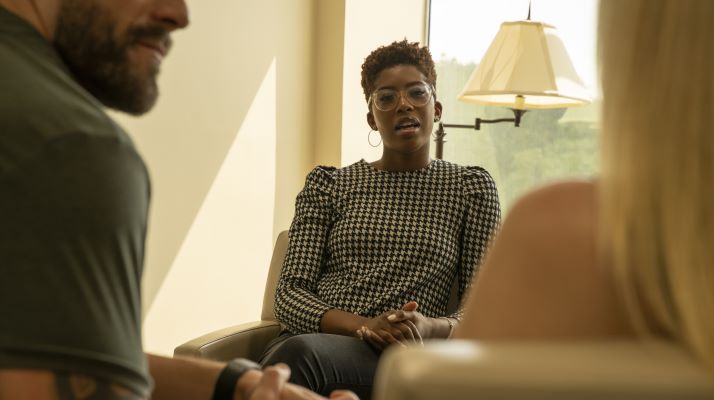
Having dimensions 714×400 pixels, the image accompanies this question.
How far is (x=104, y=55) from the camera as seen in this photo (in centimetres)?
131

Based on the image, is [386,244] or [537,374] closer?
[537,374]

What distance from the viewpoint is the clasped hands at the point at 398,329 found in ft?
7.55

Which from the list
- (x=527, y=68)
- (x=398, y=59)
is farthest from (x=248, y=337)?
(x=527, y=68)

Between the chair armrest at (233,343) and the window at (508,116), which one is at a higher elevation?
the window at (508,116)

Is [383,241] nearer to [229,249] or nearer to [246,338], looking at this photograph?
[246,338]

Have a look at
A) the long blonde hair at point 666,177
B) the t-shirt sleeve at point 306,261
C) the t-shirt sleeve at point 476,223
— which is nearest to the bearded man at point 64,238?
the long blonde hair at point 666,177

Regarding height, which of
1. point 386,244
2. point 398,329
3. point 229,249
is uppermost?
point 386,244

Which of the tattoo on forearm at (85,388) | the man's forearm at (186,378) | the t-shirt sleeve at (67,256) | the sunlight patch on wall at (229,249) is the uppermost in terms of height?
the t-shirt sleeve at (67,256)

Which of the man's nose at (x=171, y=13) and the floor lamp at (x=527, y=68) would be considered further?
the floor lamp at (x=527, y=68)

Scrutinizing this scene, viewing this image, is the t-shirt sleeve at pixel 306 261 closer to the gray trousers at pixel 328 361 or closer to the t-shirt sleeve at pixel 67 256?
the gray trousers at pixel 328 361

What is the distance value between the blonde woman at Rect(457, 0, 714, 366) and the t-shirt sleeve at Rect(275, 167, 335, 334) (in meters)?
1.89

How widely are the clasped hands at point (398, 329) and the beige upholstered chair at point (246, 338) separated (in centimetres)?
38

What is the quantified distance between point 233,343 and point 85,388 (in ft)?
5.01

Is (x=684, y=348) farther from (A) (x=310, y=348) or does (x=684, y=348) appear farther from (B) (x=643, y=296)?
(A) (x=310, y=348)
